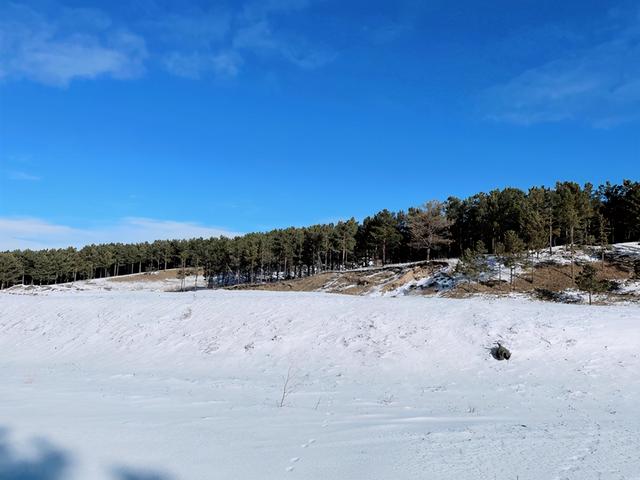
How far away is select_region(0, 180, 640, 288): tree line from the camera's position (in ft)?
198

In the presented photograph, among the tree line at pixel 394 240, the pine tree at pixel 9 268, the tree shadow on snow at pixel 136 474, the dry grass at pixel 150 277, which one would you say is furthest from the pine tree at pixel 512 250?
the pine tree at pixel 9 268

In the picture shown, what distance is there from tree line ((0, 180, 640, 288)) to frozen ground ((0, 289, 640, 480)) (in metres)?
33.8

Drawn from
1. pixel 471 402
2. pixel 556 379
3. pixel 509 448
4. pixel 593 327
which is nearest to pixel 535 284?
pixel 593 327

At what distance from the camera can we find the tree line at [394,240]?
6050 centimetres

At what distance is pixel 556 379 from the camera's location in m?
13.1

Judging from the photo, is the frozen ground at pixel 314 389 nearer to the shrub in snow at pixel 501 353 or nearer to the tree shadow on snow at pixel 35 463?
the tree shadow on snow at pixel 35 463

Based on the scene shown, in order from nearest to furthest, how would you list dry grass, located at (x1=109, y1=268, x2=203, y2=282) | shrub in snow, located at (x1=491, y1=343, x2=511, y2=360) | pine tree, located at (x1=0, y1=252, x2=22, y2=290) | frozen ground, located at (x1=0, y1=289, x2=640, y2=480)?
frozen ground, located at (x1=0, y1=289, x2=640, y2=480), shrub in snow, located at (x1=491, y1=343, x2=511, y2=360), pine tree, located at (x1=0, y1=252, x2=22, y2=290), dry grass, located at (x1=109, y1=268, x2=203, y2=282)

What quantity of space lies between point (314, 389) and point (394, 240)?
6992 cm

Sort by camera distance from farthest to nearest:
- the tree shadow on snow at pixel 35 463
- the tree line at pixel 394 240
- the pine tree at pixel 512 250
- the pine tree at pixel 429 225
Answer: the pine tree at pixel 429 225 → the tree line at pixel 394 240 → the pine tree at pixel 512 250 → the tree shadow on snow at pixel 35 463

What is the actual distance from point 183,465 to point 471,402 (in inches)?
316

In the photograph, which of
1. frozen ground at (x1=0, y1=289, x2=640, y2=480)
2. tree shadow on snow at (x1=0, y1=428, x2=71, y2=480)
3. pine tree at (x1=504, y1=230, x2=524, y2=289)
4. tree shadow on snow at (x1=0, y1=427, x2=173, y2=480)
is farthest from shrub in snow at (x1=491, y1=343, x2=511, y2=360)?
pine tree at (x1=504, y1=230, x2=524, y2=289)

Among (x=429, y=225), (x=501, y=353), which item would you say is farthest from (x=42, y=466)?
(x=429, y=225)

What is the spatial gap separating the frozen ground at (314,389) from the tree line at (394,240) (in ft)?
111

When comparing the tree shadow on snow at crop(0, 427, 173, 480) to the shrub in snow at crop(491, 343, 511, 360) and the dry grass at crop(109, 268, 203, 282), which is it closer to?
the shrub in snow at crop(491, 343, 511, 360)
